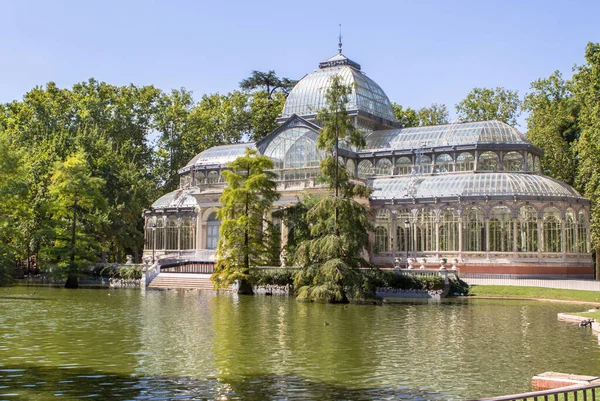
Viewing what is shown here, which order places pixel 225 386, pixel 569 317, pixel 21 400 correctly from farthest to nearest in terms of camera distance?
pixel 569 317 → pixel 225 386 → pixel 21 400

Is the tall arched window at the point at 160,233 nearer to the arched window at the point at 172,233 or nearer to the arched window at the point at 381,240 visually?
the arched window at the point at 172,233

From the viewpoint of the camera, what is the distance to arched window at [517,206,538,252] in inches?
2076

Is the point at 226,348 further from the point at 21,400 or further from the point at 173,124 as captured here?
the point at 173,124

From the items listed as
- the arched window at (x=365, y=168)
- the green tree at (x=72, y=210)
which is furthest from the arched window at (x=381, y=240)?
the green tree at (x=72, y=210)

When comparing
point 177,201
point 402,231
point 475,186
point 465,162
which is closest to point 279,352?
point 475,186

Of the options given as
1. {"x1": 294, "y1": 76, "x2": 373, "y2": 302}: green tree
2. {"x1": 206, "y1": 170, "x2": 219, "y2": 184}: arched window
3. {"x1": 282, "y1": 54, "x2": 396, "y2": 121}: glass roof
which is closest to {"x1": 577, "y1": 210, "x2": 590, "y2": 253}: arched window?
{"x1": 282, "y1": 54, "x2": 396, "y2": 121}: glass roof

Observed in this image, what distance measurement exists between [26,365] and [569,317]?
20.6 meters

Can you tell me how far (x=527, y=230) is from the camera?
52844 millimetres

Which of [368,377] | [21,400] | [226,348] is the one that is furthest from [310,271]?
[21,400]

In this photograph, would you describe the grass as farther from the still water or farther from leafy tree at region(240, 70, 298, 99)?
leafy tree at region(240, 70, 298, 99)

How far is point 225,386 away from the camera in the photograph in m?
15.7

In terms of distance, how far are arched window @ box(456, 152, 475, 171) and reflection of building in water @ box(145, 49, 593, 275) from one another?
0.08 m

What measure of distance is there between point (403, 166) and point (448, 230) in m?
8.71

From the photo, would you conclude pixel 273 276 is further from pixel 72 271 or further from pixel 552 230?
pixel 552 230
